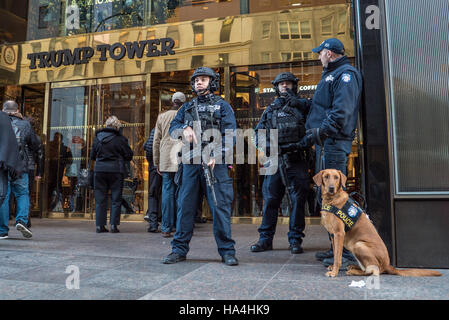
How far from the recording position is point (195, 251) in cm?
465

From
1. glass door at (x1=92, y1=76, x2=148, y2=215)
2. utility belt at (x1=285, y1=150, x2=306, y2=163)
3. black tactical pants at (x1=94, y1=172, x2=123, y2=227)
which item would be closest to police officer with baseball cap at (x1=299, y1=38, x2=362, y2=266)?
utility belt at (x1=285, y1=150, x2=306, y2=163)

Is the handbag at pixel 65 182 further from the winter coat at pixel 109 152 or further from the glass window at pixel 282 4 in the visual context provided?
the glass window at pixel 282 4

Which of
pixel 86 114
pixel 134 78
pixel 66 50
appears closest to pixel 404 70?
pixel 134 78

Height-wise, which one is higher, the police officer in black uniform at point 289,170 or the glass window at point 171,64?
the glass window at point 171,64

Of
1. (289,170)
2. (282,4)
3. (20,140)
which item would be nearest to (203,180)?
(289,170)

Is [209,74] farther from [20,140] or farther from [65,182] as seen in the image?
[65,182]

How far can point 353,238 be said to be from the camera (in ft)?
10.8

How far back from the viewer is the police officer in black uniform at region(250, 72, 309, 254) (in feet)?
14.9

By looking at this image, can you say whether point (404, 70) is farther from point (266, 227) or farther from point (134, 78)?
point (134, 78)

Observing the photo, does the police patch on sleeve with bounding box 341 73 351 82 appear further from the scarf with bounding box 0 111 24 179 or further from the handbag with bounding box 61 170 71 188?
the handbag with bounding box 61 170 71 188

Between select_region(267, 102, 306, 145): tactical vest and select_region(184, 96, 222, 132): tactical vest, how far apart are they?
0.97 metres

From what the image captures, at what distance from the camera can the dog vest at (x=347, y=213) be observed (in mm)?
3299

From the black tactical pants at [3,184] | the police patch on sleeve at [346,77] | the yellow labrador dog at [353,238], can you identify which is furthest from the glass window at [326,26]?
the black tactical pants at [3,184]
